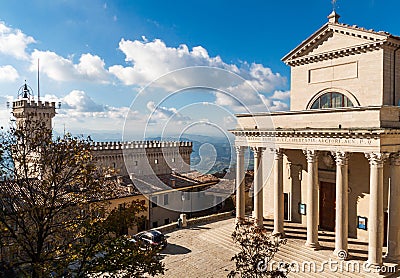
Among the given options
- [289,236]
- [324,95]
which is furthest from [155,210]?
[324,95]

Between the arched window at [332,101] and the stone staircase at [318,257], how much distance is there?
917 cm

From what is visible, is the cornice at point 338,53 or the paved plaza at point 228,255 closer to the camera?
the paved plaza at point 228,255

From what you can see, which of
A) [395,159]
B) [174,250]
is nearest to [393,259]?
[395,159]

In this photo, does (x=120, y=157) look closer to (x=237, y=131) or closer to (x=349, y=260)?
(x=237, y=131)

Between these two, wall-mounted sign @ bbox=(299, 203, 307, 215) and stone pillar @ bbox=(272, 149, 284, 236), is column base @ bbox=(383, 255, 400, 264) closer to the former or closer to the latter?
stone pillar @ bbox=(272, 149, 284, 236)

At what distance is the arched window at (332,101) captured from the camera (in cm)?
2270

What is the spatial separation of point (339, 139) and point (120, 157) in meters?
32.3

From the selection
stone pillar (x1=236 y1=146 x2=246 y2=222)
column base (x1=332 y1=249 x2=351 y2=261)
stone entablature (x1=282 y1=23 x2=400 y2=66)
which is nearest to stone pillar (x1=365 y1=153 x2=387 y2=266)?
column base (x1=332 y1=249 x2=351 y2=261)

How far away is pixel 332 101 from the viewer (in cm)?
2359

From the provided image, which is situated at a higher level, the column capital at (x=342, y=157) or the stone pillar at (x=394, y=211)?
the column capital at (x=342, y=157)

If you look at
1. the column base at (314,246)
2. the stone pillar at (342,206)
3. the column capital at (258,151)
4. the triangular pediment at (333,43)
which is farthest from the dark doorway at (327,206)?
the triangular pediment at (333,43)

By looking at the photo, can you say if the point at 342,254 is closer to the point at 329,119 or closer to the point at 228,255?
the point at 228,255

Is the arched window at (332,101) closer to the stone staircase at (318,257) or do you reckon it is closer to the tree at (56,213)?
the stone staircase at (318,257)

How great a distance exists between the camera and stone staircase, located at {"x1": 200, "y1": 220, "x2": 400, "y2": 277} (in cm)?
1744
